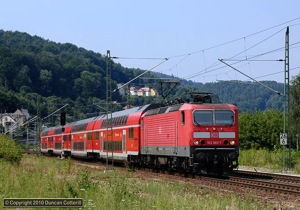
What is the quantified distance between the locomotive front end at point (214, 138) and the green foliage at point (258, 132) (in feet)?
204

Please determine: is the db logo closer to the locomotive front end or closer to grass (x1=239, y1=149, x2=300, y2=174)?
the locomotive front end

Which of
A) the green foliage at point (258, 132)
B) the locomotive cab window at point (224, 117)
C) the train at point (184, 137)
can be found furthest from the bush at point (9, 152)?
the green foliage at point (258, 132)

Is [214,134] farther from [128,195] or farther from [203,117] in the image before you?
[128,195]

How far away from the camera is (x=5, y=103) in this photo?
181125 millimetres

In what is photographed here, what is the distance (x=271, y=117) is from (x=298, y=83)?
870 centimetres

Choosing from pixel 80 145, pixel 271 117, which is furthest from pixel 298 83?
pixel 80 145

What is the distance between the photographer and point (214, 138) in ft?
89.9

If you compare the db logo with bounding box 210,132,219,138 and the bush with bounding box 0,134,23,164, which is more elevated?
the db logo with bounding box 210,132,219,138

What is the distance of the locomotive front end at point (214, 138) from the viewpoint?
27125 mm

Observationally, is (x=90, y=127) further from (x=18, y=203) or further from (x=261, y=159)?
(x=18, y=203)

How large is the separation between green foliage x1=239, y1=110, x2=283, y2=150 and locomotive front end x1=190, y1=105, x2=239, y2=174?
62.1 meters

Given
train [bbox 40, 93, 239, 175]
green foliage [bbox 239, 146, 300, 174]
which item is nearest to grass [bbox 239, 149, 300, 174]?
green foliage [bbox 239, 146, 300, 174]

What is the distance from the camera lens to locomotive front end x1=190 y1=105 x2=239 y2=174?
89.0 feet

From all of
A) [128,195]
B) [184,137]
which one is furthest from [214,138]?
[128,195]
